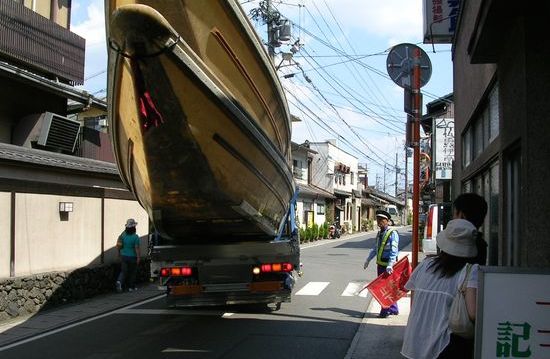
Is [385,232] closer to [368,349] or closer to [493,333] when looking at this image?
[368,349]

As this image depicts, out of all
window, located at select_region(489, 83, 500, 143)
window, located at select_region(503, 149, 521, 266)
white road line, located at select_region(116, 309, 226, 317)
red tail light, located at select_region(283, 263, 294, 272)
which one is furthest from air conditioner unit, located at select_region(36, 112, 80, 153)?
window, located at select_region(503, 149, 521, 266)

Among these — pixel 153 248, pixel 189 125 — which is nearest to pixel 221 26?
pixel 189 125

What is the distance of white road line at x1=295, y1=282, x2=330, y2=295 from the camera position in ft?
42.7

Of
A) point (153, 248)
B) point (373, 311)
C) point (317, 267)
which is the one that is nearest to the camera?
point (153, 248)

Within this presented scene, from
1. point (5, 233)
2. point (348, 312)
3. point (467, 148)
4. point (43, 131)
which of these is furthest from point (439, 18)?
point (43, 131)

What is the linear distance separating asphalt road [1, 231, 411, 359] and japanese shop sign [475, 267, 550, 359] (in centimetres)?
410

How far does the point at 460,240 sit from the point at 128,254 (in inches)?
397

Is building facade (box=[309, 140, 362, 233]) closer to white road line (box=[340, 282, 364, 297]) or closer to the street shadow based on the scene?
white road line (box=[340, 282, 364, 297])

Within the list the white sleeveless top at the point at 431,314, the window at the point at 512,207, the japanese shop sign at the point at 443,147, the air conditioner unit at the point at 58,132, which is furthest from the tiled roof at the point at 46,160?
the japanese shop sign at the point at 443,147

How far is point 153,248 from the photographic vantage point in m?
9.24

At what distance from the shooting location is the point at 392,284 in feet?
27.5

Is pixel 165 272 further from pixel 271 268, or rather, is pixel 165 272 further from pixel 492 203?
pixel 492 203

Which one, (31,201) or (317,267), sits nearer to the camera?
(31,201)

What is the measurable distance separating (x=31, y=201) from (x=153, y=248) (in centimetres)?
303
